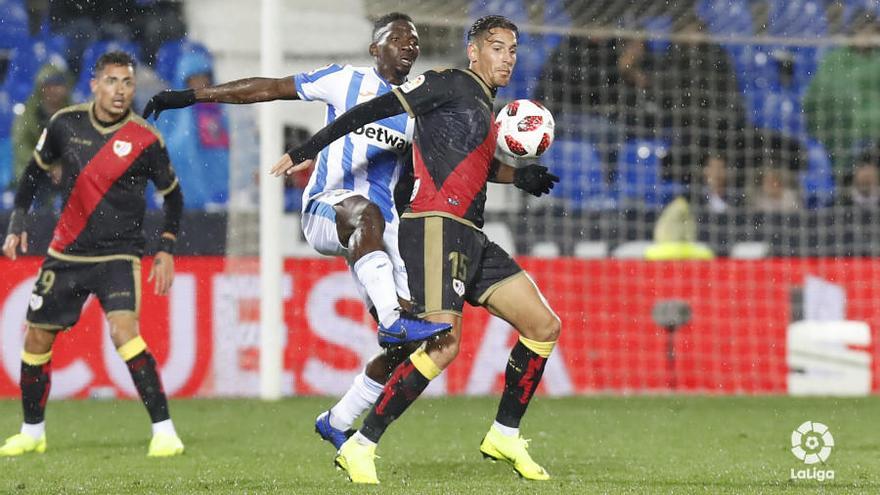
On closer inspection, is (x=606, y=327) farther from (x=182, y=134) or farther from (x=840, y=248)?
(x=182, y=134)

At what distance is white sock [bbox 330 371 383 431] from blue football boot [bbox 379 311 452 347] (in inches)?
24.3

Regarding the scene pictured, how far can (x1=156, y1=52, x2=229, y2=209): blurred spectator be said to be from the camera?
41.5ft

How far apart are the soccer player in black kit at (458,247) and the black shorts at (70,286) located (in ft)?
7.66

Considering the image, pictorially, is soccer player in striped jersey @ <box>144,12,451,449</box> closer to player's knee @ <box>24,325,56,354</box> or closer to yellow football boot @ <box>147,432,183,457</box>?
yellow football boot @ <box>147,432,183,457</box>

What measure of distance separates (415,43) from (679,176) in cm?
638

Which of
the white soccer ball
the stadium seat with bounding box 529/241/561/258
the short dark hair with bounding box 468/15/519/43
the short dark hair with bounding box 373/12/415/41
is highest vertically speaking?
the short dark hair with bounding box 373/12/415/41

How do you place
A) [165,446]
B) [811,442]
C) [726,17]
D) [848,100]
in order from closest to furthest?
[165,446] → [811,442] → [726,17] → [848,100]

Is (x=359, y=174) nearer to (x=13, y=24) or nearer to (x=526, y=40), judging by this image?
(x=526, y=40)

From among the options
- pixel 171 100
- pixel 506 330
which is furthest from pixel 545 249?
pixel 171 100

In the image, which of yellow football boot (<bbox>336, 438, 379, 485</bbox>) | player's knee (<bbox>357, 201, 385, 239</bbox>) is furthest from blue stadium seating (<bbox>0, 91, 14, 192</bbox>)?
yellow football boot (<bbox>336, 438, 379, 485</bbox>)

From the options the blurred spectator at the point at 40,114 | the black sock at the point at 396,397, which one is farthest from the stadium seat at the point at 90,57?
the black sock at the point at 396,397

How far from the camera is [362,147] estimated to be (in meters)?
7.21

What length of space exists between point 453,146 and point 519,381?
3.75 feet

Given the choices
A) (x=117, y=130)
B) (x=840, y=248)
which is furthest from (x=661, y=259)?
(x=117, y=130)
